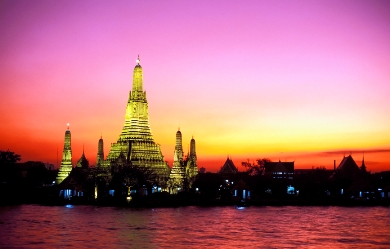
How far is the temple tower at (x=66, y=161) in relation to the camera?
7875cm

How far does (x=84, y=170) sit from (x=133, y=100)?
1034 centimetres

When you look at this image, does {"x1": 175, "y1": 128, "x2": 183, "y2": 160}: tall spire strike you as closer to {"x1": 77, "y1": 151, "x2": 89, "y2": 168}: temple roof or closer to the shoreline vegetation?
the shoreline vegetation

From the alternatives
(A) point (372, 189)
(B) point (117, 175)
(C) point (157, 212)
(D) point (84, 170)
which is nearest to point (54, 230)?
(C) point (157, 212)

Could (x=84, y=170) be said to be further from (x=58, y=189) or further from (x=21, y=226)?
(x=21, y=226)

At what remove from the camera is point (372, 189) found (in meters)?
77.1

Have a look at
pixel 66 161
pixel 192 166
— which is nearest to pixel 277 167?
pixel 192 166

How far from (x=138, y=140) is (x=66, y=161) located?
11.5 m

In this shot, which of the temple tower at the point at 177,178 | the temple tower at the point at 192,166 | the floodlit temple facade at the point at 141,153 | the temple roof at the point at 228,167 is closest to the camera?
the floodlit temple facade at the point at 141,153

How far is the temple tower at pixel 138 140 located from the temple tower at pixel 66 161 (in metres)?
7.02

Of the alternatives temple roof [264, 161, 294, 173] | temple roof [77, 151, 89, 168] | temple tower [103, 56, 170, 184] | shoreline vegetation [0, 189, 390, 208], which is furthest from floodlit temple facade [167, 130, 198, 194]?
temple roof [264, 161, 294, 173]

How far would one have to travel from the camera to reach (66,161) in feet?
260

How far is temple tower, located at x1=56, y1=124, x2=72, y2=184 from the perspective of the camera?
78.8 metres

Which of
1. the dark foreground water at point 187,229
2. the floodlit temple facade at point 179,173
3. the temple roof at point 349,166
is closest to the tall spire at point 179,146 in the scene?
the floodlit temple facade at point 179,173

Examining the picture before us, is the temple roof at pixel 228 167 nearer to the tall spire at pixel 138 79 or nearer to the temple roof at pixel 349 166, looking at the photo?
the temple roof at pixel 349 166
